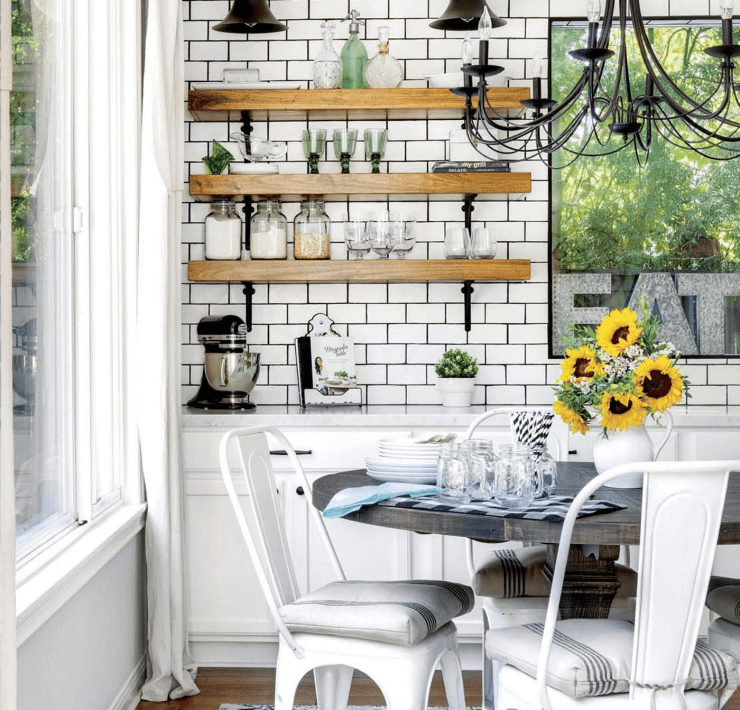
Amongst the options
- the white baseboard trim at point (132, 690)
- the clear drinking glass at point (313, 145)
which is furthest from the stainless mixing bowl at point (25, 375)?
the clear drinking glass at point (313, 145)

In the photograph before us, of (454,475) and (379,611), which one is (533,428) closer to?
(454,475)

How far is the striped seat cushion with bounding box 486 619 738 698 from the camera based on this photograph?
1.86 m

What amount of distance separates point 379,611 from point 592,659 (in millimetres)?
509

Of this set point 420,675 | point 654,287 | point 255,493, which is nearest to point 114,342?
point 255,493

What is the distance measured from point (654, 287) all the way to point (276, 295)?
1.58 m

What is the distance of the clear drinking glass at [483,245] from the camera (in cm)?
374

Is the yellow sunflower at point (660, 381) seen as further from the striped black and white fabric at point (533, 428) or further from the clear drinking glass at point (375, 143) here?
the clear drinking glass at point (375, 143)

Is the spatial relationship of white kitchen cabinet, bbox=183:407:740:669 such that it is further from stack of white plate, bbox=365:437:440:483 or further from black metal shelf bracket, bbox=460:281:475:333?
stack of white plate, bbox=365:437:440:483

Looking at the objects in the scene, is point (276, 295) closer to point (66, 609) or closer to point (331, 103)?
point (331, 103)

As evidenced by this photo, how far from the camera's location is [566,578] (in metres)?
2.30

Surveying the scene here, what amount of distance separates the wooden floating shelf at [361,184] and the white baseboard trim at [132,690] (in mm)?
1745

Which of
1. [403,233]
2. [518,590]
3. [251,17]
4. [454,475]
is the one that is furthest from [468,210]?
[454,475]

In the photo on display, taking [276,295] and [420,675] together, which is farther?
[276,295]

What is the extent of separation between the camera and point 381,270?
371 centimetres
